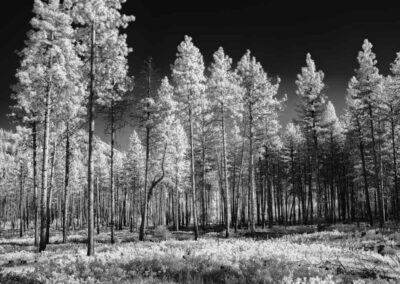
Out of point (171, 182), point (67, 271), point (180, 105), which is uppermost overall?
→ point (180, 105)

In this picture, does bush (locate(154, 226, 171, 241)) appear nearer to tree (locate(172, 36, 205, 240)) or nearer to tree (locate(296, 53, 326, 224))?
tree (locate(172, 36, 205, 240))

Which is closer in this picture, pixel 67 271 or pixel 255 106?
pixel 67 271

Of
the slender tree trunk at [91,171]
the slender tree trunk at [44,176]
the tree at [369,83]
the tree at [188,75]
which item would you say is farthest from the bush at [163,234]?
the tree at [369,83]

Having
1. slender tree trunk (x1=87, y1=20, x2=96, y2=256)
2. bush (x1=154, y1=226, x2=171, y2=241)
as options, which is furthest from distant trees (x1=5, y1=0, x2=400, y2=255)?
bush (x1=154, y1=226, x2=171, y2=241)

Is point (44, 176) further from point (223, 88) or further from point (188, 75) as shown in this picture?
point (223, 88)

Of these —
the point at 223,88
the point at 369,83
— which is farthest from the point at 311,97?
the point at 223,88

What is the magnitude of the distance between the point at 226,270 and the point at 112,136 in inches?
740

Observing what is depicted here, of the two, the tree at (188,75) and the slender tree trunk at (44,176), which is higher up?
the tree at (188,75)

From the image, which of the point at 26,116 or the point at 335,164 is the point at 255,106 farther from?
the point at 335,164

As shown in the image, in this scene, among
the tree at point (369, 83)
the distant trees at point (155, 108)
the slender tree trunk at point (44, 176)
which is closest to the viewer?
the distant trees at point (155, 108)

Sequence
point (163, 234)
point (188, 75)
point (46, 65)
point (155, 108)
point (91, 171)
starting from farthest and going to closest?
1. point (163, 234)
2. point (155, 108)
3. point (188, 75)
4. point (46, 65)
5. point (91, 171)

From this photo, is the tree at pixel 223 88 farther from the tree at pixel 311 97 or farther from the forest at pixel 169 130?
the tree at pixel 311 97

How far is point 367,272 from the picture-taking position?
7.72m

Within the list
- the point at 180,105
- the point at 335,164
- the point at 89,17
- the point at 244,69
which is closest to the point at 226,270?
the point at 89,17
